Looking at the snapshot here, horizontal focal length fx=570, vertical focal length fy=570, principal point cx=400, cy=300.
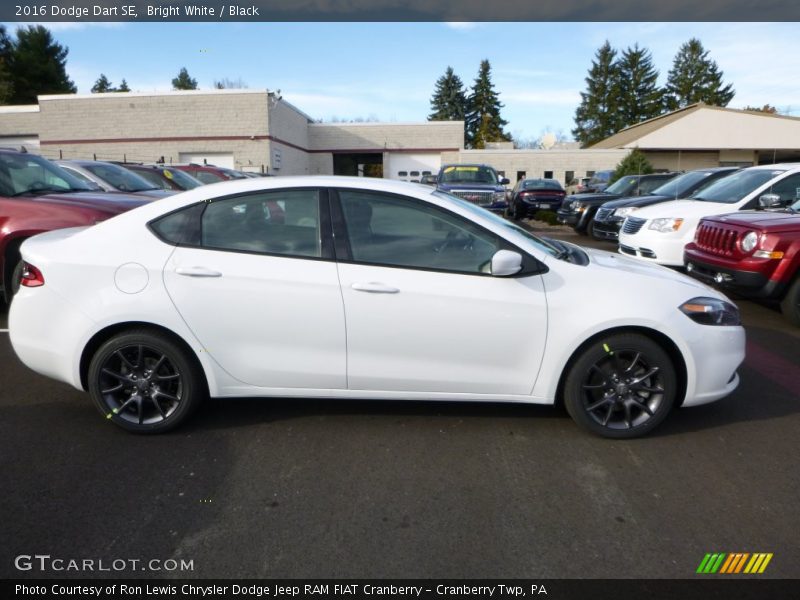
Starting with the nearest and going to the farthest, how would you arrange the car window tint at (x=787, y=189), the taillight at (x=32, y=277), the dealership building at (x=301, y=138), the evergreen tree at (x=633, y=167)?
1. the taillight at (x=32, y=277)
2. the car window tint at (x=787, y=189)
3. the evergreen tree at (x=633, y=167)
4. the dealership building at (x=301, y=138)

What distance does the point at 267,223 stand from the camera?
3.67m

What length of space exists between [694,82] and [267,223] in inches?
3476

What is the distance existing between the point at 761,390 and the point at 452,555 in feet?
10.9

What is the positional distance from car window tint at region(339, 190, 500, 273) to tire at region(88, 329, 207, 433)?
52.2 inches

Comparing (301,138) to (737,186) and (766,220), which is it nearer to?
(737,186)

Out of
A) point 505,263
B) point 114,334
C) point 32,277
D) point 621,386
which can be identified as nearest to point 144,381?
point 114,334

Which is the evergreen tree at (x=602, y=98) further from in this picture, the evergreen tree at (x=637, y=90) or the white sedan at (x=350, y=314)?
the white sedan at (x=350, y=314)

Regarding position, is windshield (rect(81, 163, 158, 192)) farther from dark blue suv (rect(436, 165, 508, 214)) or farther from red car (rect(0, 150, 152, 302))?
dark blue suv (rect(436, 165, 508, 214))

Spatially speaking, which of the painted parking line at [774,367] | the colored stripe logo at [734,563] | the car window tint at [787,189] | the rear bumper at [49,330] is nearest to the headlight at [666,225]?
the car window tint at [787,189]

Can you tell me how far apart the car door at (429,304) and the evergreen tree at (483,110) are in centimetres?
7816

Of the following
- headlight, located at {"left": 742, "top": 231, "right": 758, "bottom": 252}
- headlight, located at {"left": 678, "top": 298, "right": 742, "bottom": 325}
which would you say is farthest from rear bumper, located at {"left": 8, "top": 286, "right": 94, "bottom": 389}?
headlight, located at {"left": 742, "top": 231, "right": 758, "bottom": 252}

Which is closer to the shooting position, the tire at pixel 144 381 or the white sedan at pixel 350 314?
the white sedan at pixel 350 314

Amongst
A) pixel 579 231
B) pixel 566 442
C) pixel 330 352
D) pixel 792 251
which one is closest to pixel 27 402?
pixel 330 352

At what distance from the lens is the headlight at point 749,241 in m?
6.21
